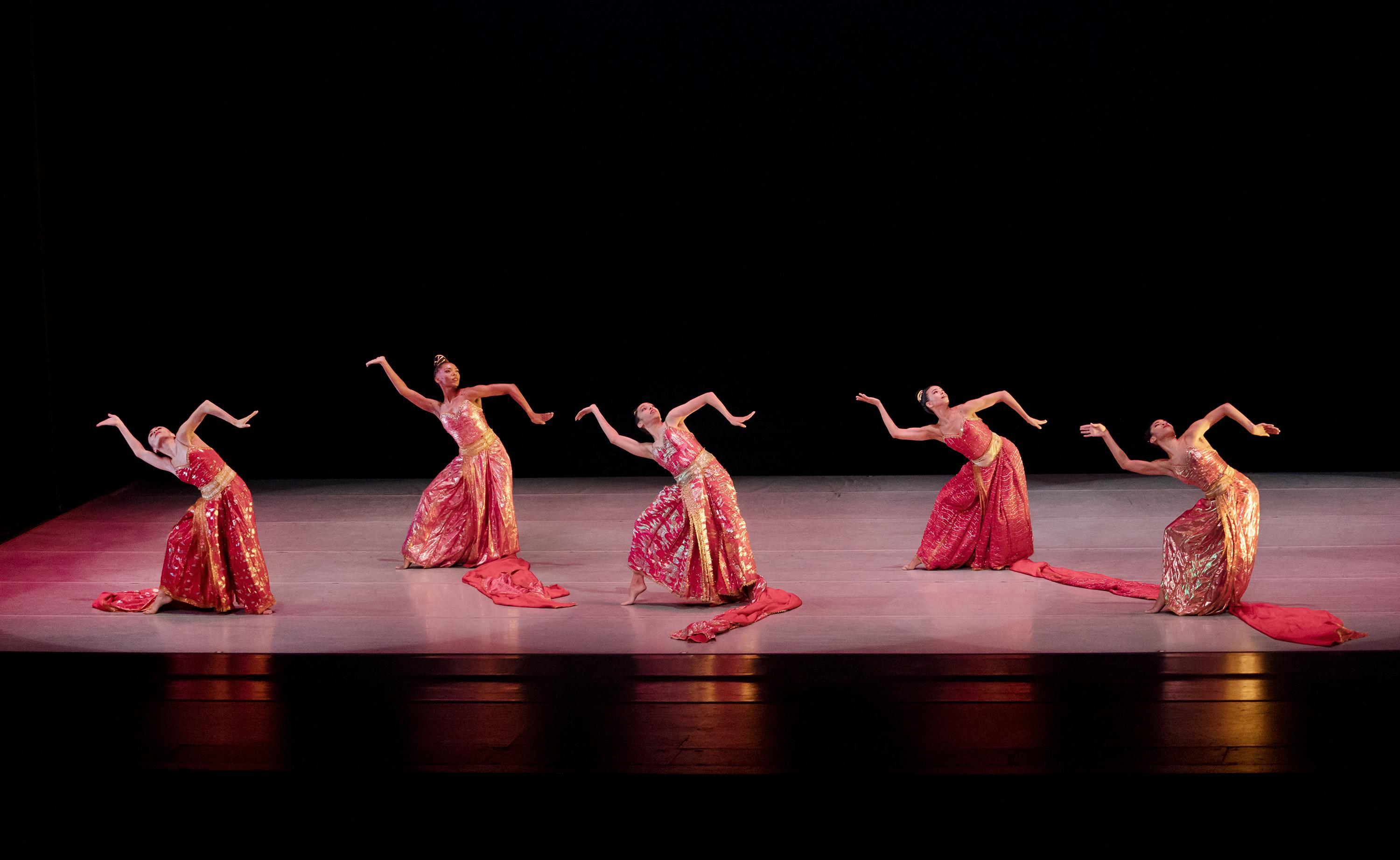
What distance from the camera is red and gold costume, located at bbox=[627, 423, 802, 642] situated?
553 centimetres

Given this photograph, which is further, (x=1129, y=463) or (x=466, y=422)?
(x=466, y=422)

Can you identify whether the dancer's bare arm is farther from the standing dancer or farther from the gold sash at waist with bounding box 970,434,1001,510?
the gold sash at waist with bounding box 970,434,1001,510

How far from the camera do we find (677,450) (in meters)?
5.57

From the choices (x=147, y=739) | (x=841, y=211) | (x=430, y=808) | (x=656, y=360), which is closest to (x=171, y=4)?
(x=656, y=360)

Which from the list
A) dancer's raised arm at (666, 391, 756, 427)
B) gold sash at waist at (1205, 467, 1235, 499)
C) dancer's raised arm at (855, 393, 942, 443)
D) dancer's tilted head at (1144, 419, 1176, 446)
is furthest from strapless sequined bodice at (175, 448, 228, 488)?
gold sash at waist at (1205, 467, 1235, 499)

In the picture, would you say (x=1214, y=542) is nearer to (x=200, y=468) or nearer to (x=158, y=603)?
(x=200, y=468)

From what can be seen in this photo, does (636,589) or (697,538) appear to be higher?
(697,538)

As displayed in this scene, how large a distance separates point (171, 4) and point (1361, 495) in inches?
299

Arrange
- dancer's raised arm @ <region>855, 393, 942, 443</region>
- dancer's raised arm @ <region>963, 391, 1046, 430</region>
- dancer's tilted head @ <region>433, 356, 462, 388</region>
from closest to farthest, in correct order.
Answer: dancer's raised arm @ <region>855, 393, 942, 443</region> < dancer's raised arm @ <region>963, 391, 1046, 430</region> < dancer's tilted head @ <region>433, 356, 462, 388</region>

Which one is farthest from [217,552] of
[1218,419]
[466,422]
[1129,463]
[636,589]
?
[1218,419]

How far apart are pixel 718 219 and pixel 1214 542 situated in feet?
12.3

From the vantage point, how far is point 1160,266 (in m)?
7.86

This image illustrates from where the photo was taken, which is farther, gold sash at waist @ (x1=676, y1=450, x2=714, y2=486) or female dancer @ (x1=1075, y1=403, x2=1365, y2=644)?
gold sash at waist @ (x1=676, y1=450, x2=714, y2=486)

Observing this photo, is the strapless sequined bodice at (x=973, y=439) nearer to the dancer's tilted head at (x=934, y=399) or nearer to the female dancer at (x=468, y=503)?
the dancer's tilted head at (x=934, y=399)
